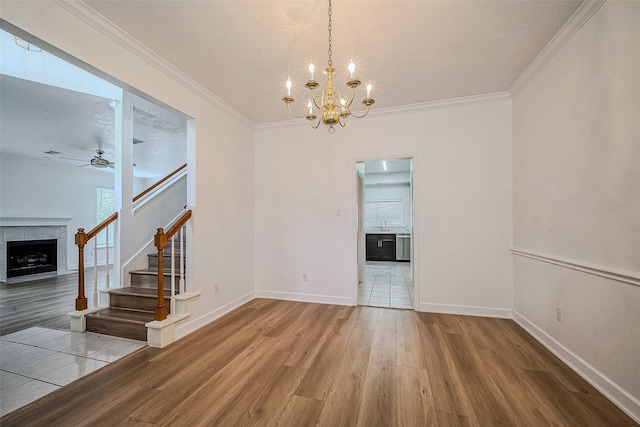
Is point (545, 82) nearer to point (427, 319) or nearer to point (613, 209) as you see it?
point (613, 209)

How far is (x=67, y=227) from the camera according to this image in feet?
21.4

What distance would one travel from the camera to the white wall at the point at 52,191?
565cm

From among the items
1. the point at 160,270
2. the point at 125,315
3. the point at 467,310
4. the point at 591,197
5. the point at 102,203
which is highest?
the point at 102,203

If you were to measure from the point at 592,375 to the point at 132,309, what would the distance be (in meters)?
4.30

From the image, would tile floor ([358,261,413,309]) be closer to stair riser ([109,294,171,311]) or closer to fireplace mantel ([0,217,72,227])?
stair riser ([109,294,171,311])

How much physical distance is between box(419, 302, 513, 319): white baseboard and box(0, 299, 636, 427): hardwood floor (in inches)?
15.5

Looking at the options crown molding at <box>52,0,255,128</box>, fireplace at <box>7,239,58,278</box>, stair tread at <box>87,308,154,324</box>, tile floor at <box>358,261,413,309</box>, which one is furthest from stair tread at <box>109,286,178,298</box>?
fireplace at <box>7,239,58,278</box>

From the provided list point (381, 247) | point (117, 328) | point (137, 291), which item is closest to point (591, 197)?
point (117, 328)

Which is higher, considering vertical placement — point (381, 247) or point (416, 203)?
point (416, 203)

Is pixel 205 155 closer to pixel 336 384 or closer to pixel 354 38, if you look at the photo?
pixel 354 38

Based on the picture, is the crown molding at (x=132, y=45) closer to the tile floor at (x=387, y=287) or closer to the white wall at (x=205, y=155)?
the white wall at (x=205, y=155)

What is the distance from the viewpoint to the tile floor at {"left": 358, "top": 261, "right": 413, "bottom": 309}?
382 centimetres

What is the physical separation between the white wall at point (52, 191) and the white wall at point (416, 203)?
19.8 ft

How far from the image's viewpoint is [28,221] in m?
5.75
